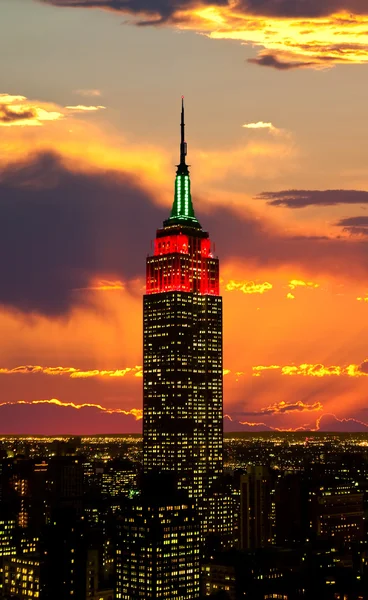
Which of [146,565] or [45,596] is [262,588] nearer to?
[146,565]

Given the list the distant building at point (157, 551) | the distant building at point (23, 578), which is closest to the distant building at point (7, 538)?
the distant building at point (23, 578)

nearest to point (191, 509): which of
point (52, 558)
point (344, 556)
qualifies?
point (52, 558)

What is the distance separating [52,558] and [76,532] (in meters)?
4.75

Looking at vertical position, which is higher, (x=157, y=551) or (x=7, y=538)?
(x=7, y=538)

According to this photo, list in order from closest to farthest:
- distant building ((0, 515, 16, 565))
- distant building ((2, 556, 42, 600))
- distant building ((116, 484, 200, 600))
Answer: distant building ((116, 484, 200, 600)), distant building ((2, 556, 42, 600)), distant building ((0, 515, 16, 565))

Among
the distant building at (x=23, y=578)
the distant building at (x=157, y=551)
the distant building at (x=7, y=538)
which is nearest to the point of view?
the distant building at (x=157, y=551)

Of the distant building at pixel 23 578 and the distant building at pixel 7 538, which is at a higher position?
the distant building at pixel 7 538

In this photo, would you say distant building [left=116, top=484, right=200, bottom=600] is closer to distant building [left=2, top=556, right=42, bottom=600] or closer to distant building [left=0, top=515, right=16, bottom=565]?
distant building [left=2, top=556, right=42, bottom=600]

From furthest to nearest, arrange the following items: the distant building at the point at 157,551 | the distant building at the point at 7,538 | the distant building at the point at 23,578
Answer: the distant building at the point at 7,538, the distant building at the point at 23,578, the distant building at the point at 157,551

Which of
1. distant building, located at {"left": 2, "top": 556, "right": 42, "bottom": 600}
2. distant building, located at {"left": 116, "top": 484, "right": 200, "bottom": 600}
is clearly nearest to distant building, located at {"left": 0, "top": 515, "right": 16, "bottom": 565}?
distant building, located at {"left": 2, "top": 556, "right": 42, "bottom": 600}

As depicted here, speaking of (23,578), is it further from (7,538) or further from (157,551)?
(7,538)

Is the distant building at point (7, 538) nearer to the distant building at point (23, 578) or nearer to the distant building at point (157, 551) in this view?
the distant building at point (23, 578)

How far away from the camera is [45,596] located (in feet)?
536

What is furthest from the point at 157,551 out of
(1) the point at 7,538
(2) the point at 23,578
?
(1) the point at 7,538
